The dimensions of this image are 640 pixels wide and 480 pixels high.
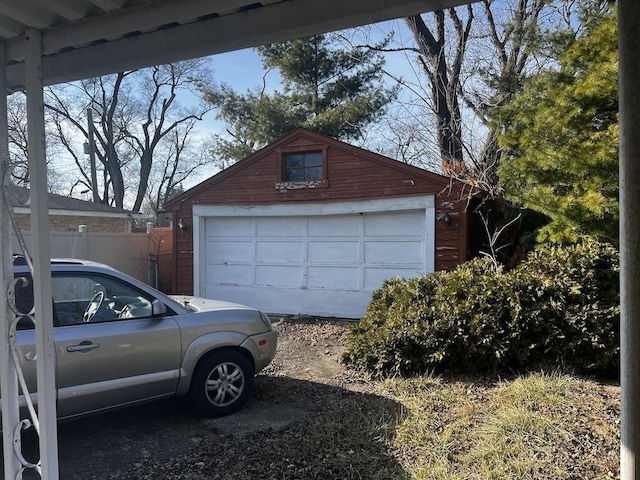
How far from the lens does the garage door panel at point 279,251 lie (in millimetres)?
10898

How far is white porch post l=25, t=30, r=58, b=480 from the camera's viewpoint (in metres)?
2.18

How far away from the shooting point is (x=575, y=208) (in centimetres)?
600

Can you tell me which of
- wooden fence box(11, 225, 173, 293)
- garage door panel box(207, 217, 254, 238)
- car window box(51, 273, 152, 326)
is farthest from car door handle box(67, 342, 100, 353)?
wooden fence box(11, 225, 173, 293)

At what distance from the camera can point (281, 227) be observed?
36.4ft

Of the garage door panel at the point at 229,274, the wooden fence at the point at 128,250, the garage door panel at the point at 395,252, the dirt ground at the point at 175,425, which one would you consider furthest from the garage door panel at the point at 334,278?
the wooden fence at the point at 128,250

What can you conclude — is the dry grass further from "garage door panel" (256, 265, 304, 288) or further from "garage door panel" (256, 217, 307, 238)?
"garage door panel" (256, 217, 307, 238)

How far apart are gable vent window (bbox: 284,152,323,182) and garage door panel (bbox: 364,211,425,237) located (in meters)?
1.55

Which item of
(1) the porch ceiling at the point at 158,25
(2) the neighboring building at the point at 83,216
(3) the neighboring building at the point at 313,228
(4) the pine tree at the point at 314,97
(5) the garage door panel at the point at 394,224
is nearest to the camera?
(1) the porch ceiling at the point at 158,25

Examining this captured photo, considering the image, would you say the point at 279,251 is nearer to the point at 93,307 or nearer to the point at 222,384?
the point at 222,384

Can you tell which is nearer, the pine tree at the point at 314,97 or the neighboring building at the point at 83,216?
the neighboring building at the point at 83,216

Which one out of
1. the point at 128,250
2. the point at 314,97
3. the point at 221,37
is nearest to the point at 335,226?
the point at 128,250

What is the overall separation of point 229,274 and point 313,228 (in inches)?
95.3

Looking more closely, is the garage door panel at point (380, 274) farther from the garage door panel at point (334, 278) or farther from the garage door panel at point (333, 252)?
the garage door panel at point (333, 252)

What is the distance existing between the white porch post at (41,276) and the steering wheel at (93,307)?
217 cm
